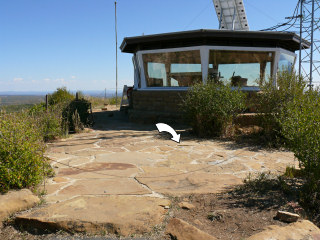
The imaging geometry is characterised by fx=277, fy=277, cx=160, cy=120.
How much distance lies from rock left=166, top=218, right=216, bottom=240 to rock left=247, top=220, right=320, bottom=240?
0.42 metres

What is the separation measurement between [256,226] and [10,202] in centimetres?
257

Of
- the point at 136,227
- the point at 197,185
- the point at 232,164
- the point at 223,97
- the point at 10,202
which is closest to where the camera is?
the point at 136,227

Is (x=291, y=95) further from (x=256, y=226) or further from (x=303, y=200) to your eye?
(x=256, y=226)

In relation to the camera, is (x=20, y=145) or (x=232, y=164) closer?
(x=20, y=145)

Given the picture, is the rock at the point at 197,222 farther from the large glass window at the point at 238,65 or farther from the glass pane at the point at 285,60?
the glass pane at the point at 285,60

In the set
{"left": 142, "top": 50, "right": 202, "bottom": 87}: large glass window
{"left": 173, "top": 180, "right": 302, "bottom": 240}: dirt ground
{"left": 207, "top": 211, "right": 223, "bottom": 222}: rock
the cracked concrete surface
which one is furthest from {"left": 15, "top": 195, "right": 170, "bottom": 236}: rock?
{"left": 142, "top": 50, "right": 202, "bottom": 87}: large glass window

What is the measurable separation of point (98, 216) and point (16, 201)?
3.11 ft

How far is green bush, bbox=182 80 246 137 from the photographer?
753 cm

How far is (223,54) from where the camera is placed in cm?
1037

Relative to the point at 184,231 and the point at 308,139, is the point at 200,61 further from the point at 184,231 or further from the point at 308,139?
the point at 184,231

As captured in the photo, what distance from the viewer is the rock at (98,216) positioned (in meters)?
2.69

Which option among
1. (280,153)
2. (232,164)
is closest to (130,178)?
(232,164)

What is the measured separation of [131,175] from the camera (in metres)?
4.46

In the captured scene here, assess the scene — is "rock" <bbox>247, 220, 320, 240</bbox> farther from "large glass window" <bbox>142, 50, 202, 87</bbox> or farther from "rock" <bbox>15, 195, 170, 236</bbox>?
"large glass window" <bbox>142, 50, 202, 87</bbox>
